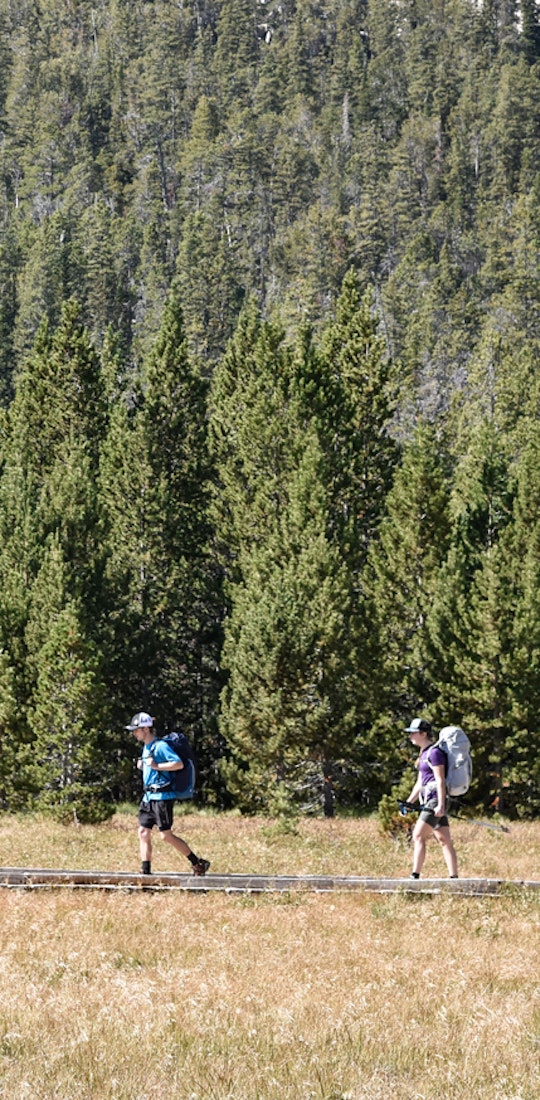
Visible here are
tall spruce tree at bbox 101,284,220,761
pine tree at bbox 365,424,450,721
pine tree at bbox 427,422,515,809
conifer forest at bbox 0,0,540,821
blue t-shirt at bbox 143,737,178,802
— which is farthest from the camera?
tall spruce tree at bbox 101,284,220,761

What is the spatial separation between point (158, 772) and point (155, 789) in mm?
201

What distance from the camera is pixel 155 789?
14234mm

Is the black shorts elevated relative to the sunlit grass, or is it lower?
elevated

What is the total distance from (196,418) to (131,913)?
40.4 metres

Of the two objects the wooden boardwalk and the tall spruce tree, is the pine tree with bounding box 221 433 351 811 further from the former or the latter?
the wooden boardwalk

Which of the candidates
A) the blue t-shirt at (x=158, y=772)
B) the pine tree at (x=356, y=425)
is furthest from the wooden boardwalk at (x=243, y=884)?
the pine tree at (x=356, y=425)

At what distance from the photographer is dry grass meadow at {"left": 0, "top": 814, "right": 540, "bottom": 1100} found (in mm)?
6910

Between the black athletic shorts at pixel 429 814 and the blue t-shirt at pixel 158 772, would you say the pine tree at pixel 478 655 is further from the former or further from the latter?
the blue t-shirt at pixel 158 772

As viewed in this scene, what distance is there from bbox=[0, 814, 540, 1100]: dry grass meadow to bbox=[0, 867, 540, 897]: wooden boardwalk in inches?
9.2

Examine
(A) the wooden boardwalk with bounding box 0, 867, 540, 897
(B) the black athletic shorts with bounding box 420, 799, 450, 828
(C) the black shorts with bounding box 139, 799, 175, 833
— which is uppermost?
(B) the black athletic shorts with bounding box 420, 799, 450, 828

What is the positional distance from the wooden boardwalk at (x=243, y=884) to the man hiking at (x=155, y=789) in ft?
1.17

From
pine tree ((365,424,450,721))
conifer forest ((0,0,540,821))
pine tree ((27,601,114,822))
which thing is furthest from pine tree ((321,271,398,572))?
pine tree ((27,601,114,822))

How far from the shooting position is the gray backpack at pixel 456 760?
46.0 ft

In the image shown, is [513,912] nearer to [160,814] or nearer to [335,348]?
[160,814]
